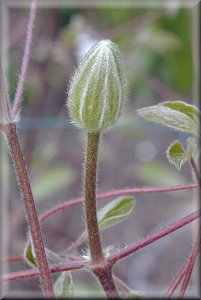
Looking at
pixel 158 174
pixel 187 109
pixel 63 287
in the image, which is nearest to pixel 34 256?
pixel 63 287

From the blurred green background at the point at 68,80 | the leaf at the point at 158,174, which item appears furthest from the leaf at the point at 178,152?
the leaf at the point at 158,174

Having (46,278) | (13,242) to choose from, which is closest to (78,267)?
(46,278)

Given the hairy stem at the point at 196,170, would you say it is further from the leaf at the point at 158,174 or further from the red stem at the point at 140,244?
the leaf at the point at 158,174

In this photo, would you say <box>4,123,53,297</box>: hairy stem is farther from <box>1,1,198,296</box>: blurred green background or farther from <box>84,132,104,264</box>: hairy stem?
<box>1,1,198,296</box>: blurred green background

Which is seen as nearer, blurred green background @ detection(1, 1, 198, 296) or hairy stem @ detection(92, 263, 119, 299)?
hairy stem @ detection(92, 263, 119, 299)

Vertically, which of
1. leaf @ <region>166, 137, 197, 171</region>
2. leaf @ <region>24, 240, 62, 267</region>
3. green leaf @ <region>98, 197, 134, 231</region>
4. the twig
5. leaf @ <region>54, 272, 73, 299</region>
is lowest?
leaf @ <region>54, 272, 73, 299</region>

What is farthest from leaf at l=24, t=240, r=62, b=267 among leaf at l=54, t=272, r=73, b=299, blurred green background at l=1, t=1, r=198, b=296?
blurred green background at l=1, t=1, r=198, b=296

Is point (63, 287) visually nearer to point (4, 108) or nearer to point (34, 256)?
point (34, 256)
